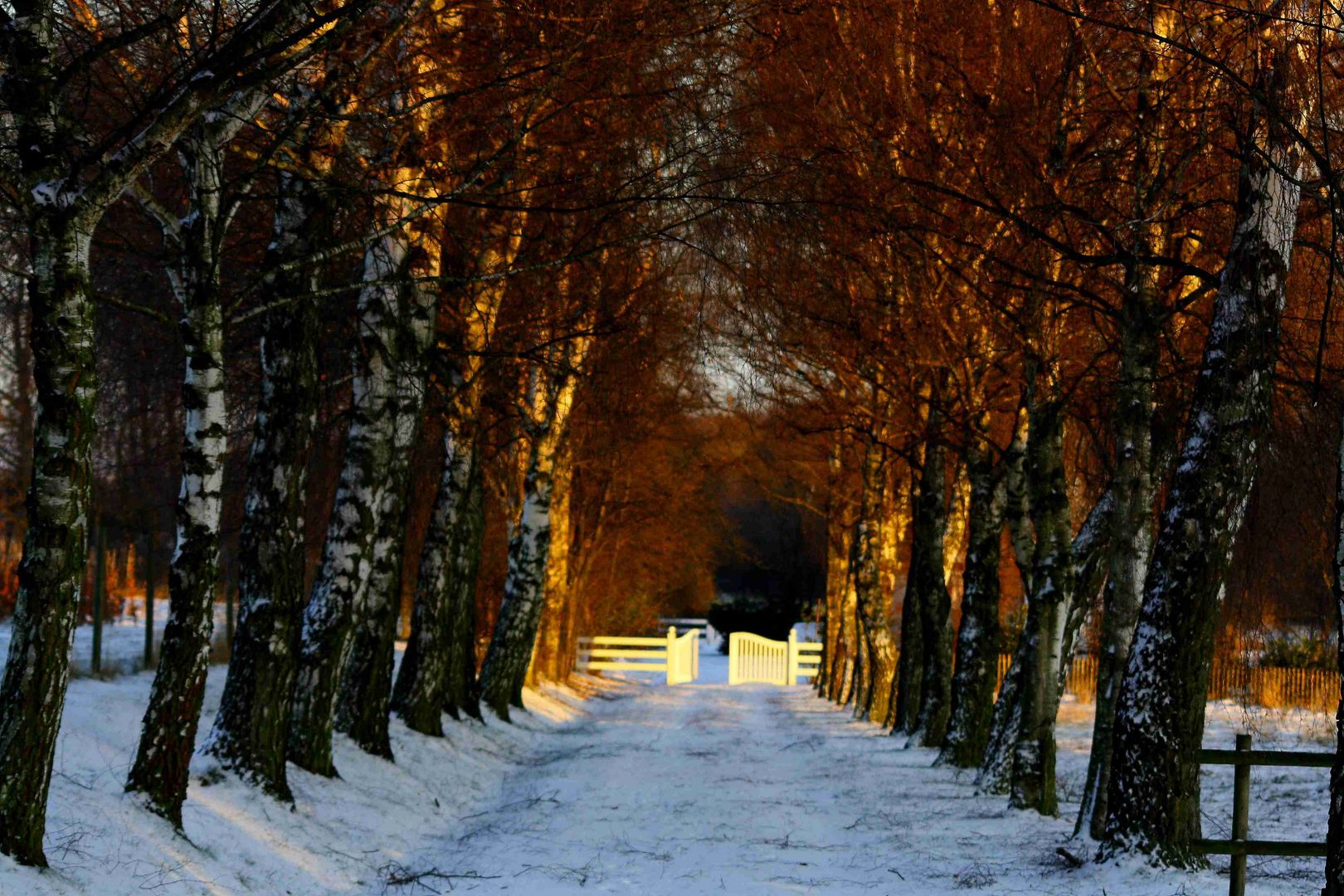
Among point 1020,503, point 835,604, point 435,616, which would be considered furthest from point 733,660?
point 1020,503

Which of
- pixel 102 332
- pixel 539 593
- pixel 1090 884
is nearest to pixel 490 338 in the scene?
pixel 102 332

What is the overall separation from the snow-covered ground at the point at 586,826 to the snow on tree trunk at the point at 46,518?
552mm

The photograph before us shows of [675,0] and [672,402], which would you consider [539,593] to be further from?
[675,0]

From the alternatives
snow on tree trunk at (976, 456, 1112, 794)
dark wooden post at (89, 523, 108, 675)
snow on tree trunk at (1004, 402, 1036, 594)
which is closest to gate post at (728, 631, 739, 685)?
dark wooden post at (89, 523, 108, 675)

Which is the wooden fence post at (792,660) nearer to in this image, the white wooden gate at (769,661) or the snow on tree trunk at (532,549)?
the white wooden gate at (769,661)

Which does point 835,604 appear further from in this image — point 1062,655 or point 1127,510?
point 1127,510

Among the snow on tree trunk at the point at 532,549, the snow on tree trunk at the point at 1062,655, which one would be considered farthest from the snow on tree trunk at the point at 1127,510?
the snow on tree trunk at the point at 532,549

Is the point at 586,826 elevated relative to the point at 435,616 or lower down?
lower down

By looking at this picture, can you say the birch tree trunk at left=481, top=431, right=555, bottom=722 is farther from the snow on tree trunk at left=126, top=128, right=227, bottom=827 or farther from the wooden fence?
the snow on tree trunk at left=126, top=128, right=227, bottom=827

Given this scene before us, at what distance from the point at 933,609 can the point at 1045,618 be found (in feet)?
22.8

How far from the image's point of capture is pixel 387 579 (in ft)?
48.1

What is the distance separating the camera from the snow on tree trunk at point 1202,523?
923 cm

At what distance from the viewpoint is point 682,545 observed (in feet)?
172

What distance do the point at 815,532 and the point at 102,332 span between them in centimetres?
5510
